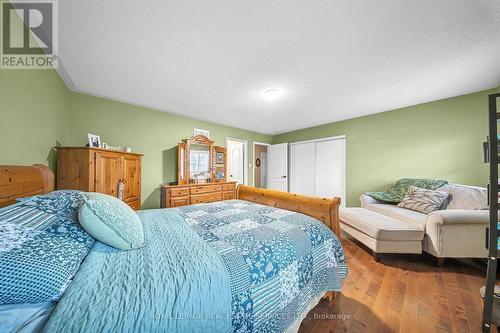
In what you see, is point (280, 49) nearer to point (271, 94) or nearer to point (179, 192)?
point (271, 94)

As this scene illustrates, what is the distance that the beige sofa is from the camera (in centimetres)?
190

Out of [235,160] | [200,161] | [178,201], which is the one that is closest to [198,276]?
[178,201]

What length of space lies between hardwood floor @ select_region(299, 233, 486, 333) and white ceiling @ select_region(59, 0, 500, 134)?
7.66 ft

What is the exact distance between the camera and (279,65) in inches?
72.5

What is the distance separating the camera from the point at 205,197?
11.3 feet

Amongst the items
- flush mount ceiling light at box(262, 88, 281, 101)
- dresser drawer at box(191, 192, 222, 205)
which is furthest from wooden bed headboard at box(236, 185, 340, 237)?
flush mount ceiling light at box(262, 88, 281, 101)

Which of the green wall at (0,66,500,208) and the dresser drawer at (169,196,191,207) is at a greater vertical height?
the green wall at (0,66,500,208)

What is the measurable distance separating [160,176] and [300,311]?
312 centimetres

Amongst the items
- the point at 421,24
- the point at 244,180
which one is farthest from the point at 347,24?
the point at 244,180

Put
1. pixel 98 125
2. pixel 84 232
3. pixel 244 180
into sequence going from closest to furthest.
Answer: pixel 84 232 < pixel 98 125 < pixel 244 180

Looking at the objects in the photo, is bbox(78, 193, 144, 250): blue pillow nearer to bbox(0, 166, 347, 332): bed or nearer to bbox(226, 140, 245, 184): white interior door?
bbox(0, 166, 347, 332): bed

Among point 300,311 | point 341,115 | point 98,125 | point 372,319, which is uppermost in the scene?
point 341,115

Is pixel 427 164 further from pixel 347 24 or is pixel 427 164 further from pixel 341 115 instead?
pixel 347 24

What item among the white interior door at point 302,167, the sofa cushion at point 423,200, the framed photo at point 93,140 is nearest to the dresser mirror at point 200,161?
the framed photo at point 93,140
